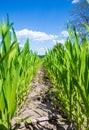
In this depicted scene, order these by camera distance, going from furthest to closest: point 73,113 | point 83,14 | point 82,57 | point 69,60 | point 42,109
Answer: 1. point 83,14
2. point 42,109
3. point 73,113
4. point 69,60
5. point 82,57

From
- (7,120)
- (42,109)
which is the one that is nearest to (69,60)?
(7,120)

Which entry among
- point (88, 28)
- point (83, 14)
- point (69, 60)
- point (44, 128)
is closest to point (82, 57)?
point (88, 28)

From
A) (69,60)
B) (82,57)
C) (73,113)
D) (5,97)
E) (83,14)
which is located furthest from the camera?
(83,14)

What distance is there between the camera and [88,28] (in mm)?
1608

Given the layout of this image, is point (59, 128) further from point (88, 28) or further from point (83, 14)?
point (83, 14)

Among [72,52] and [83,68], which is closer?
[83,68]

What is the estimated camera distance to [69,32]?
2.20 metres

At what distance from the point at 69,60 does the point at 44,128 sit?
1.82ft

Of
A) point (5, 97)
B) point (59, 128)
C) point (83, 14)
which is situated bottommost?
point (59, 128)

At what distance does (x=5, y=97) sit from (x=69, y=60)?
2.26ft

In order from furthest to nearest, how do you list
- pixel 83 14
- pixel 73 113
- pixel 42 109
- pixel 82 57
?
pixel 83 14
pixel 42 109
pixel 73 113
pixel 82 57

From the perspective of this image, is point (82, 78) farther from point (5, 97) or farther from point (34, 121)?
point (34, 121)

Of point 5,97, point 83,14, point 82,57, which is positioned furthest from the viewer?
point 83,14

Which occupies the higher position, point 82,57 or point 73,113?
point 82,57
